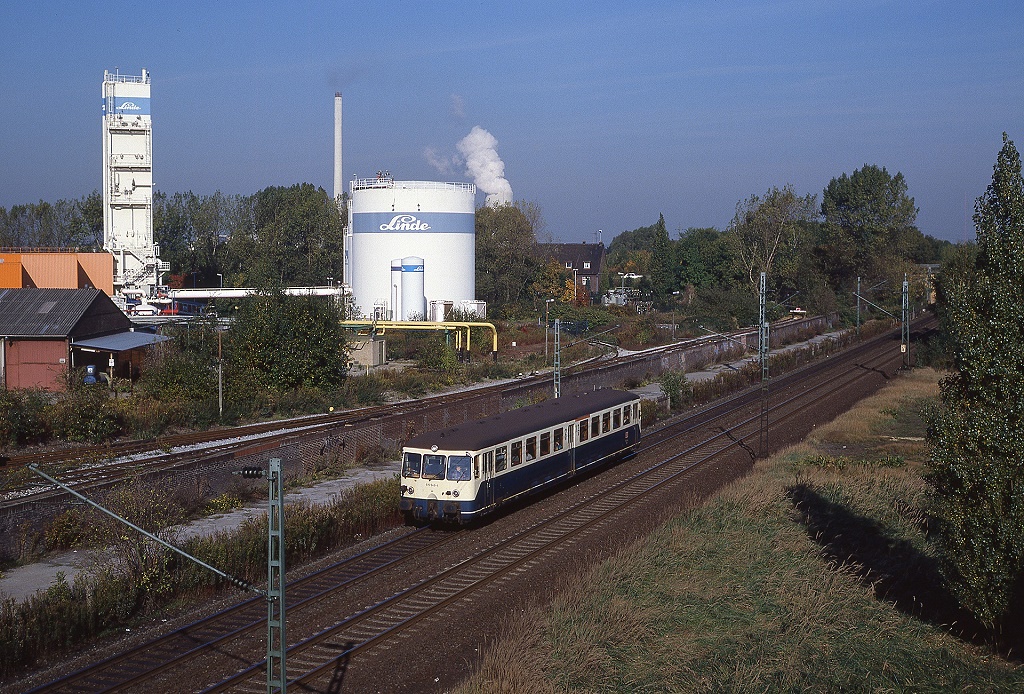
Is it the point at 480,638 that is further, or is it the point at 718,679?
the point at 480,638

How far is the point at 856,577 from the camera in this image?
688 inches

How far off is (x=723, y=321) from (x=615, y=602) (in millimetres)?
74316

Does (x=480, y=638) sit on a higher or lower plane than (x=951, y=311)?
lower

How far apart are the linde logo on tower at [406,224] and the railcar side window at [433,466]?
140 feet

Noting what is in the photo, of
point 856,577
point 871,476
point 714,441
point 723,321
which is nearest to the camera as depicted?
point 856,577

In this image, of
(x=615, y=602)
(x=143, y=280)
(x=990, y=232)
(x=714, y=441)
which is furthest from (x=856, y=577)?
(x=143, y=280)

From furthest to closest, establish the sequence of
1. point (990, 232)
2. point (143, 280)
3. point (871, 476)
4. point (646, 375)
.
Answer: point (143, 280) < point (646, 375) < point (871, 476) < point (990, 232)

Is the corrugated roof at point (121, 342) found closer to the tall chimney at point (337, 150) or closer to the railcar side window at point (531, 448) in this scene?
the railcar side window at point (531, 448)

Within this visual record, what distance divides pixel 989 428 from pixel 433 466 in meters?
11.2

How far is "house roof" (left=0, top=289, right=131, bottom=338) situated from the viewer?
40.5 m

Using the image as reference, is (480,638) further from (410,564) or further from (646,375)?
(646,375)

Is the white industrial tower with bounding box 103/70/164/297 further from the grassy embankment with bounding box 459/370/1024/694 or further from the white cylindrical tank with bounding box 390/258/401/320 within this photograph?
the grassy embankment with bounding box 459/370/1024/694

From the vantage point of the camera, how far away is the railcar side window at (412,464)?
20875 millimetres

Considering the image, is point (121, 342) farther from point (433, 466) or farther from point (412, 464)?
point (433, 466)
